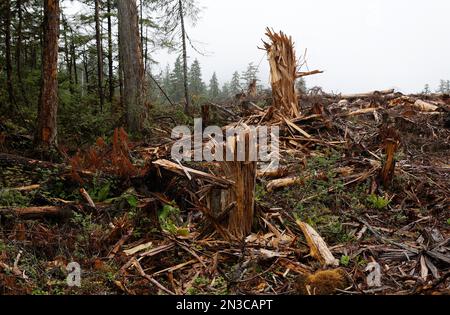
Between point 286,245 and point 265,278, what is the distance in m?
0.65

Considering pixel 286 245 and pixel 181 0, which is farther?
pixel 181 0

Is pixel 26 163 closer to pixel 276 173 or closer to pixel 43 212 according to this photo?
pixel 43 212

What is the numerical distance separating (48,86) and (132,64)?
301 cm

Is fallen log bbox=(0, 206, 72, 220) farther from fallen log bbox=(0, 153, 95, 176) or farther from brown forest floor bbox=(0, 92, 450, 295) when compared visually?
fallen log bbox=(0, 153, 95, 176)

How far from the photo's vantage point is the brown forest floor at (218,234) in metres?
3.40

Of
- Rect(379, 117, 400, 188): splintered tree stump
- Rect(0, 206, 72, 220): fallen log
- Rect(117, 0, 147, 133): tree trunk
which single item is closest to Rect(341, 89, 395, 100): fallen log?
Rect(117, 0, 147, 133): tree trunk

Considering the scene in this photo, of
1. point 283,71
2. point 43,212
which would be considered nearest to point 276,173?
point 43,212

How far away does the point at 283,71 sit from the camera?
30.8ft

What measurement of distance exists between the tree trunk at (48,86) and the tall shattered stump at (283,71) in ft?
16.3

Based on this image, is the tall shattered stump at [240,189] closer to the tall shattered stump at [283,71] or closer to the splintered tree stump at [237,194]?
the splintered tree stump at [237,194]

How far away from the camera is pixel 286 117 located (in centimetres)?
880

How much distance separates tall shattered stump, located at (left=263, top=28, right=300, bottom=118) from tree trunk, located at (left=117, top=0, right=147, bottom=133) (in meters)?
3.44
